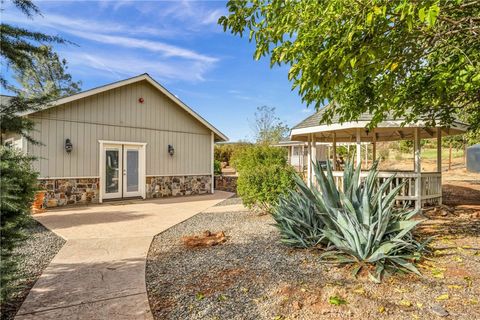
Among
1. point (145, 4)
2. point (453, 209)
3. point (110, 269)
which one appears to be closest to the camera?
point (110, 269)

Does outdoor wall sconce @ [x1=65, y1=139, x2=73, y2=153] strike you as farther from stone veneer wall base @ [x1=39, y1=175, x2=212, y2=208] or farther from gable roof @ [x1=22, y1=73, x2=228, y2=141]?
gable roof @ [x1=22, y1=73, x2=228, y2=141]

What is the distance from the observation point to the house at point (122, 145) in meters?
10.2

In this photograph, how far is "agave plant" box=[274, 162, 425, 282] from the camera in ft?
12.2

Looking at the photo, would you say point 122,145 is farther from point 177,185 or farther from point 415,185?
point 415,185

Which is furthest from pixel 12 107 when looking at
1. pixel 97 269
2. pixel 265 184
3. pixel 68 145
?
pixel 68 145

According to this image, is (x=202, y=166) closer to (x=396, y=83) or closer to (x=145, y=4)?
(x=145, y=4)

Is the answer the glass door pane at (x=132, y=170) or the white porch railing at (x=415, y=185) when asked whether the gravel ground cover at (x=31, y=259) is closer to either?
the glass door pane at (x=132, y=170)

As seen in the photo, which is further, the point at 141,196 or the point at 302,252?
the point at 141,196

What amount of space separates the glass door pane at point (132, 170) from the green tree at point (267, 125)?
21755mm

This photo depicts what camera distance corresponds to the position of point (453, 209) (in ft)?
A: 27.8

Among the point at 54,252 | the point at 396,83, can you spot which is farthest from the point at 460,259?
the point at 54,252

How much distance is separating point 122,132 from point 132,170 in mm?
1678

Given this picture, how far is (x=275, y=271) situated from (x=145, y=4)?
6476 mm

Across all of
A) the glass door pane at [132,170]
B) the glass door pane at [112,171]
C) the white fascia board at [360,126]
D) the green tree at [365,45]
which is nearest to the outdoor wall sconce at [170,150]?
the glass door pane at [132,170]
